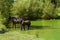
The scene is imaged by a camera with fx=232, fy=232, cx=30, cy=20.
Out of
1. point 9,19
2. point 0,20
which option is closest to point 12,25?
point 9,19

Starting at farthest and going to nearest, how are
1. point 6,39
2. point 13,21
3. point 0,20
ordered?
1. point 13,21
2. point 0,20
3. point 6,39

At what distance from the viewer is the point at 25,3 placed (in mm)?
36156

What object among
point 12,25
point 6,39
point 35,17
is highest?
point 6,39

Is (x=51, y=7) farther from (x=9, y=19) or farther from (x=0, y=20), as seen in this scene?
(x=0, y=20)

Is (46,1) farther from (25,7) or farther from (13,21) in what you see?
(13,21)

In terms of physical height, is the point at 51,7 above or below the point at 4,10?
below

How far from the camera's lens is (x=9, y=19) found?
26219 mm

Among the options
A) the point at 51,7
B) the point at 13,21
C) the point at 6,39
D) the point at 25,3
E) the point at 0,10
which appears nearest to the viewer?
the point at 6,39

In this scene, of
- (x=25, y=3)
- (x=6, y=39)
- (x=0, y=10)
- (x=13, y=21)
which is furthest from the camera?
(x=25, y=3)

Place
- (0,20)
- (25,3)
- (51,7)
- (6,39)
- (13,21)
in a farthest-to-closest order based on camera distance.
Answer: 1. (51,7)
2. (25,3)
3. (13,21)
4. (0,20)
5. (6,39)

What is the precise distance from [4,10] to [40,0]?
49.6 feet

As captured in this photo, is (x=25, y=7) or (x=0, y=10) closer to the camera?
(x=0, y=10)

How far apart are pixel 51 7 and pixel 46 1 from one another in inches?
62.1

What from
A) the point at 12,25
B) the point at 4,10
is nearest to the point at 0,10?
the point at 4,10
